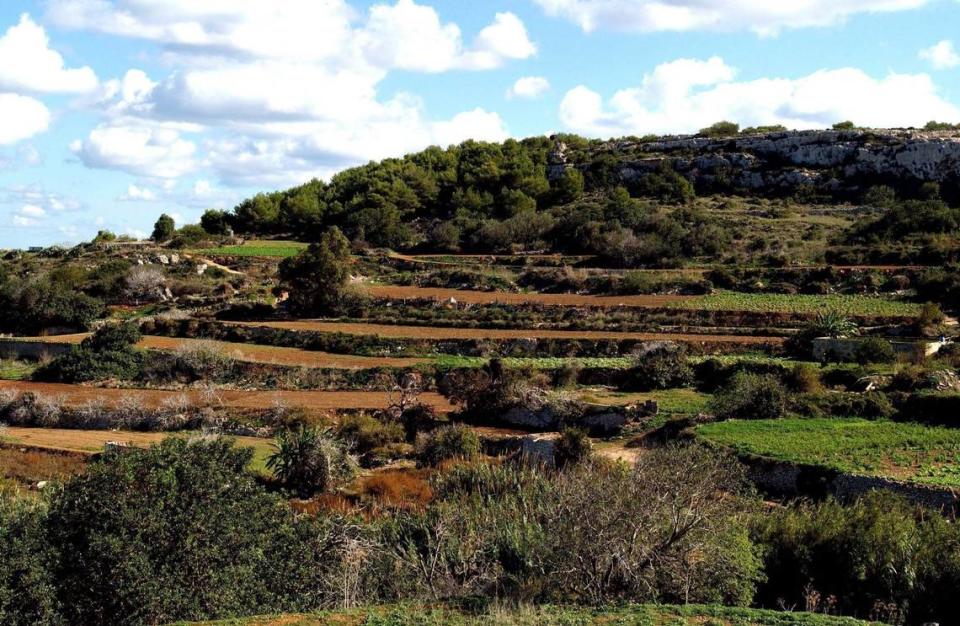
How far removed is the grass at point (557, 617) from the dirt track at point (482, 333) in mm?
28241

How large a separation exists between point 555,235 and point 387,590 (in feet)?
184

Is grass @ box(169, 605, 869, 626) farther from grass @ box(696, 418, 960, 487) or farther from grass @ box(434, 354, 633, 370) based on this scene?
grass @ box(434, 354, 633, 370)

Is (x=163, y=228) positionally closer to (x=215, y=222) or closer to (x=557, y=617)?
(x=215, y=222)

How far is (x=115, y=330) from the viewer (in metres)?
43.1

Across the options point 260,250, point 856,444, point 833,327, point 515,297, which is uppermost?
point 260,250

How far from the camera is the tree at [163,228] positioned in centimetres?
8438

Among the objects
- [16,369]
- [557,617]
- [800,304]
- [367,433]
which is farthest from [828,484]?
[16,369]

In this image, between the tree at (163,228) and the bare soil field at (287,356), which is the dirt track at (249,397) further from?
the tree at (163,228)

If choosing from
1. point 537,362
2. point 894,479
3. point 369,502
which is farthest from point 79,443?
point 894,479

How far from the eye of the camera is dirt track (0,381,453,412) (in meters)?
35.4

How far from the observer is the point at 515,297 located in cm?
5362

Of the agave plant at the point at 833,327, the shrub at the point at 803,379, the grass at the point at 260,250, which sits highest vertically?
the grass at the point at 260,250

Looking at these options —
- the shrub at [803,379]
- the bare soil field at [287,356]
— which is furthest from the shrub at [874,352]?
the bare soil field at [287,356]

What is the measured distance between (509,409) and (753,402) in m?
8.00
